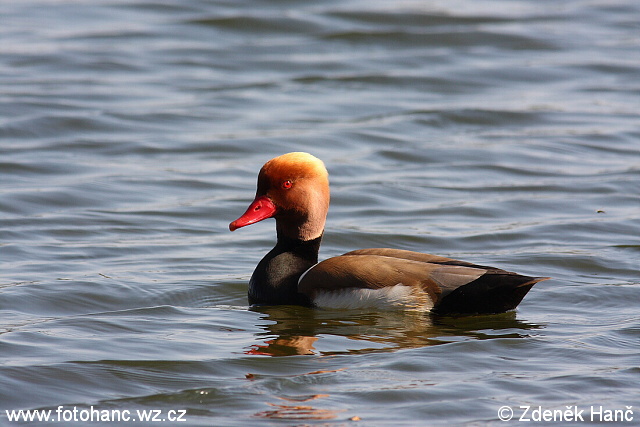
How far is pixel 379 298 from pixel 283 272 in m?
0.78

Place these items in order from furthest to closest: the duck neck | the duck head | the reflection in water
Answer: the duck head → the duck neck → the reflection in water

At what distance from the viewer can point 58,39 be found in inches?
694

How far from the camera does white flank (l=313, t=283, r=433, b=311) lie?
6844mm

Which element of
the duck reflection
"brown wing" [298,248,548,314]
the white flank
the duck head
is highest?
the duck head

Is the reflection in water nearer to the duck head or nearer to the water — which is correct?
the water

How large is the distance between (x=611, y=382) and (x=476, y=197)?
525 centimetres

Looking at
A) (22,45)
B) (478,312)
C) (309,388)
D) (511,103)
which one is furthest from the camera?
(22,45)

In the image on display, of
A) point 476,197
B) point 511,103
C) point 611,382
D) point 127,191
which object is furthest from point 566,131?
point 611,382

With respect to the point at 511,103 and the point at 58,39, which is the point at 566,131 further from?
the point at 58,39

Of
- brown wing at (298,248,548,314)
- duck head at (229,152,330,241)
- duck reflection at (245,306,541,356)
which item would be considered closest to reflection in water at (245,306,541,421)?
duck reflection at (245,306,541,356)

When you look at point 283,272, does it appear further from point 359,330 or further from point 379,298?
point 359,330

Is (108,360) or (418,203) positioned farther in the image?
(418,203)

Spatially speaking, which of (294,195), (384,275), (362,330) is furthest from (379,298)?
(294,195)

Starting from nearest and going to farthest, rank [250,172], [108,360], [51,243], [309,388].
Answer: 1. [309,388]
2. [108,360]
3. [51,243]
4. [250,172]
